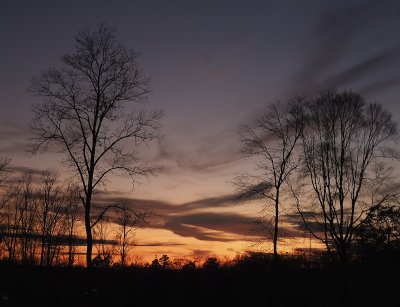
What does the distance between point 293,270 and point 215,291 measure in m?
11.7

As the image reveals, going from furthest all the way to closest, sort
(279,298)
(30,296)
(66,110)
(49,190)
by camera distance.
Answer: (49,190) → (279,298) → (66,110) → (30,296)

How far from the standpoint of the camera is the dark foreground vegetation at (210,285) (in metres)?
19.2

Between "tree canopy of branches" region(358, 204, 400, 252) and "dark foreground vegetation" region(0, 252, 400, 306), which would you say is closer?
"dark foreground vegetation" region(0, 252, 400, 306)

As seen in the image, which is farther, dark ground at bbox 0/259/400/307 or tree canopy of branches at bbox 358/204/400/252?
tree canopy of branches at bbox 358/204/400/252

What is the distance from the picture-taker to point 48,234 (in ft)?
199

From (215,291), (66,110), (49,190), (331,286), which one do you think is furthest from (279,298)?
(49,190)

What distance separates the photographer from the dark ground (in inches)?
751

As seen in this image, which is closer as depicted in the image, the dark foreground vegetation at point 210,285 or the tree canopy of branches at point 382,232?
the dark foreground vegetation at point 210,285

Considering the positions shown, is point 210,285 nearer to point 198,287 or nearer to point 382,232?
point 198,287

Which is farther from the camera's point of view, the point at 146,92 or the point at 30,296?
the point at 146,92

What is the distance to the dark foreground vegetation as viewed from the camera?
62.9 feet

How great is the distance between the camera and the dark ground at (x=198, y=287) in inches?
751

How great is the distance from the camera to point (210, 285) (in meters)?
22.6

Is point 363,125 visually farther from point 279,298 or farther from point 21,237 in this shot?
point 21,237
